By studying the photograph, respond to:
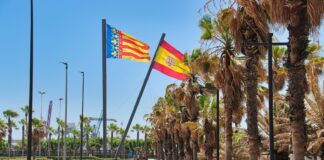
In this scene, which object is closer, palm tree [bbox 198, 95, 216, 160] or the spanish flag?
palm tree [bbox 198, 95, 216, 160]

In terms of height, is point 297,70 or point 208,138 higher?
point 297,70

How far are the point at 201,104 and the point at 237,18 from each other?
637 inches

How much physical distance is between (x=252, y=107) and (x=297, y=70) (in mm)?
5926

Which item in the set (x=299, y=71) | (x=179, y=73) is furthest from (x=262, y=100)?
(x=299, y=71)

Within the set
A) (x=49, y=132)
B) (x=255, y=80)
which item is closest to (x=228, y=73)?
(x=255, y=80)

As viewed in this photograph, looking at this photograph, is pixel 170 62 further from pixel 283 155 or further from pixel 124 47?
pixel 283 155

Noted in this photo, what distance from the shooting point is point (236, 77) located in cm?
2289

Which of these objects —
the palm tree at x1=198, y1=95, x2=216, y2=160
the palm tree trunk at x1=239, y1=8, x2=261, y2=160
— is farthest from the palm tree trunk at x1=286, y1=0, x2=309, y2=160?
the palm tree at x1=198, y1=95, x2=216, y2=160

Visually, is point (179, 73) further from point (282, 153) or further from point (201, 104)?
point (282, 153)

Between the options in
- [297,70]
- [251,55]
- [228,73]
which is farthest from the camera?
[228,73]

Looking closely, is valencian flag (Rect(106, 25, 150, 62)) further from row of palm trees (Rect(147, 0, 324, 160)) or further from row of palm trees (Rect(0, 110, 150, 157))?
row of palm trees (Rect(0, 110, 150, 157))

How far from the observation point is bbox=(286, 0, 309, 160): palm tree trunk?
13114mm

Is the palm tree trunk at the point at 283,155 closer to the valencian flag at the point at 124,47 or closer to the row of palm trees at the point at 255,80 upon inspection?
the row of palm trees at the point at 255,80

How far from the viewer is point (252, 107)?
19.2m
